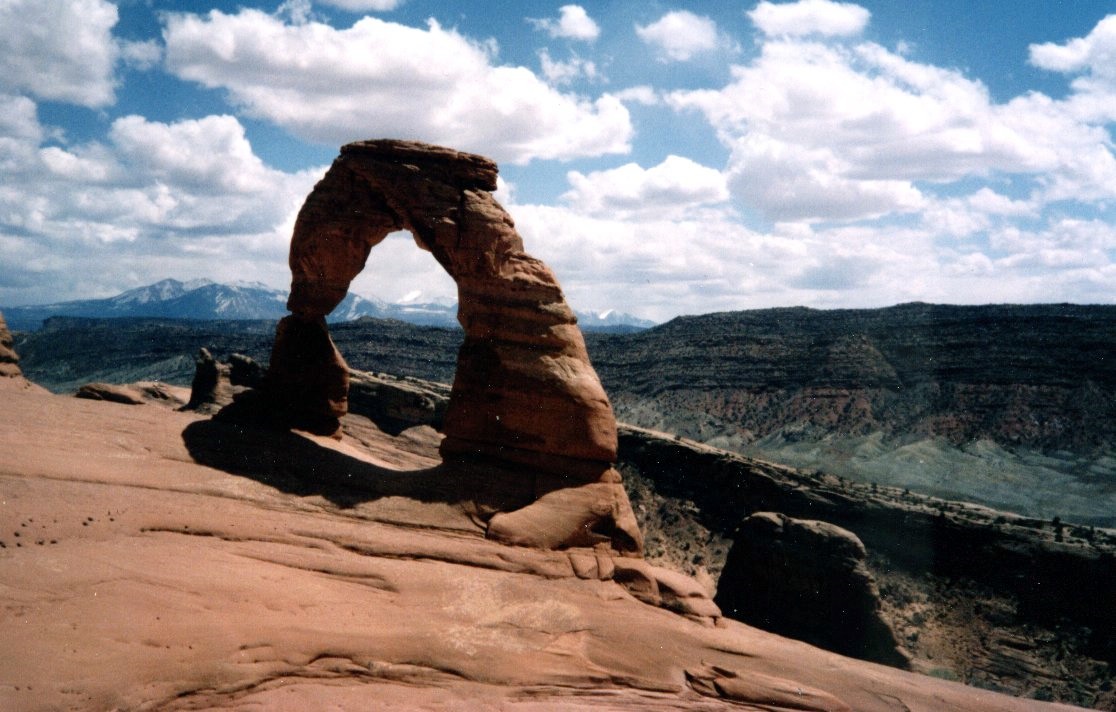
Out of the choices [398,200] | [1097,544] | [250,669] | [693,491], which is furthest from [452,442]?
[1097,544]

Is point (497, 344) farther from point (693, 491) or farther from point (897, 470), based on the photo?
point (897, 470)

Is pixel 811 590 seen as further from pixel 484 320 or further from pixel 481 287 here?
pixel 481 287

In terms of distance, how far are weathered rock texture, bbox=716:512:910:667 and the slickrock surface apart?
8.95 m

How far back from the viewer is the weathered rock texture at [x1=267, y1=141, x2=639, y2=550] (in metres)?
16.5

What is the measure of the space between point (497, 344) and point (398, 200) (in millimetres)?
4352

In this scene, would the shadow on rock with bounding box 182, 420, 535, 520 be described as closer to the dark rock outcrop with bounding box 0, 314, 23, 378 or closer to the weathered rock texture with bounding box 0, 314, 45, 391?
the weathered rock texture with bounding box 0, 314, 45, 391

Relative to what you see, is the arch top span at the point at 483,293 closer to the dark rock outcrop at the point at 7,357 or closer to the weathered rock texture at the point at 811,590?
the dark rock outcrop at the point at 7,357

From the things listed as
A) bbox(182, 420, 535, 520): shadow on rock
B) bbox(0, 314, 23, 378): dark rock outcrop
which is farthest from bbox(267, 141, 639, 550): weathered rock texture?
bbox(0, 314, 23, 378): dark rock outcrop

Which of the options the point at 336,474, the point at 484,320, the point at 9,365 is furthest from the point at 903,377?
the point at 9,365

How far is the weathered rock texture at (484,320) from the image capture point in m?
16.5

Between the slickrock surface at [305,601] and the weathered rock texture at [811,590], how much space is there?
8.95 m

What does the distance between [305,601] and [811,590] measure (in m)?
18.4

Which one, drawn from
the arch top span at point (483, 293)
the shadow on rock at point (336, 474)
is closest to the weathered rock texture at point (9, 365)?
the shadow on rock at point (336, 474)

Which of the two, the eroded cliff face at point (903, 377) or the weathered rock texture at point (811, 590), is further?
the eroded cliff face at point (903, 377)
